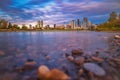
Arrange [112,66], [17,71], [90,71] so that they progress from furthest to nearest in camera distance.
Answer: [112,66] → [17,71] → [90,71]

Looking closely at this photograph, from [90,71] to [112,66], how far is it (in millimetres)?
1701

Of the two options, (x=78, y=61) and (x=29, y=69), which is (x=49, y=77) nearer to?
(x=29, y=69)

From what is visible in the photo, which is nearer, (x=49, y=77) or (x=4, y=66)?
(x=49, y=77)

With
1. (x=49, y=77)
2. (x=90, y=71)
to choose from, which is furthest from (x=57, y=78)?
(x=90, y=71)

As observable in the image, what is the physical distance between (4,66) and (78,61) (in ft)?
11.3

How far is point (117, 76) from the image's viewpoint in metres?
5.44

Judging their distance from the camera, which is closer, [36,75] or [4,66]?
[36,75]

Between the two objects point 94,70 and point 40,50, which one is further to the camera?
point 40,50

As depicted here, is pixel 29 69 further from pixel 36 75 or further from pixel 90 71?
pixel 90 71

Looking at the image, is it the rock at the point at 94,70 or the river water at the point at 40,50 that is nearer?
the rock at the point at 94,70

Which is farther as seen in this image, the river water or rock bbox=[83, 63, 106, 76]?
the river water

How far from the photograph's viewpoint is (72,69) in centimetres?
618

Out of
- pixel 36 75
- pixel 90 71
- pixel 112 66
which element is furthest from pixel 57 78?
pixel 112 66

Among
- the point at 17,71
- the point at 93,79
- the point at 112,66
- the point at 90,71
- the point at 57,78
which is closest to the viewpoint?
the point at 57,78
